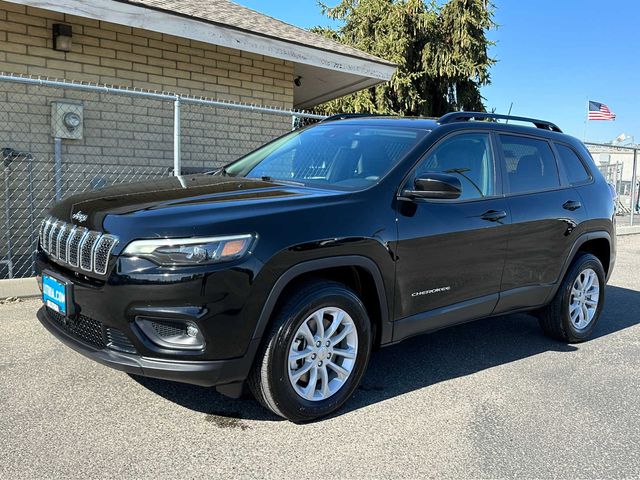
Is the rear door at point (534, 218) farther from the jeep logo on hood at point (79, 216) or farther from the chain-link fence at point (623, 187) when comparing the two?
the chain-link fence at point (623, 187)

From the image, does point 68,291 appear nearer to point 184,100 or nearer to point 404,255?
point 404,255

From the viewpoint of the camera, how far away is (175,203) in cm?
315

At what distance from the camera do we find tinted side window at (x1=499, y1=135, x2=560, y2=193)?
4.51 m

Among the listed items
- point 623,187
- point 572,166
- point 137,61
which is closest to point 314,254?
point 572,166

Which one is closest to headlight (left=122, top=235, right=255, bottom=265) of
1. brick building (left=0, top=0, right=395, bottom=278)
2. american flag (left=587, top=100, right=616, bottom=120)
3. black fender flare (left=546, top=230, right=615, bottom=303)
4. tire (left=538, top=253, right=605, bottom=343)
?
black fender flare (left=546, top=230, right=615, bottom=303)

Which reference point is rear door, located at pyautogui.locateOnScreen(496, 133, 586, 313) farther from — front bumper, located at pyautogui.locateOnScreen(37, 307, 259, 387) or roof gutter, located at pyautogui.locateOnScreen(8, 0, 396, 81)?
roof gutter, located at pyautogui.locateOnScreen(8, 0, 396, 81)

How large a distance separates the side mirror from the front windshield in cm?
24

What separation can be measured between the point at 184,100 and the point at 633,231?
1194 centimetres

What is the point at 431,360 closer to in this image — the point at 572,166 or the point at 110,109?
the point at 572,166

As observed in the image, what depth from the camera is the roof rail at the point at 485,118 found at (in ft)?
13.9

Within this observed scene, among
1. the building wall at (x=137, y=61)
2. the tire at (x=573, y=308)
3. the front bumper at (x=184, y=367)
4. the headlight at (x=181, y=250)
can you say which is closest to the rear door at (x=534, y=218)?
the tire at (x=573, y=308)

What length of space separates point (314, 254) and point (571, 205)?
9.14 feet

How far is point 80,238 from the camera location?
123 inches

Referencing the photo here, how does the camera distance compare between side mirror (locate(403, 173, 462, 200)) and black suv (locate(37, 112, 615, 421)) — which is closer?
black suv (locate(37, 112, 615, 421))
